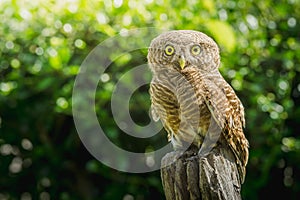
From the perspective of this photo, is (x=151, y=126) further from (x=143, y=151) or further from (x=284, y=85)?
(x=284, y=85)

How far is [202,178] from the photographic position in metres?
2.55

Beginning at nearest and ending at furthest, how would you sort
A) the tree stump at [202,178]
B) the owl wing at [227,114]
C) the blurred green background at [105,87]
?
the tree stump at [202,178], the owl wing at [227,114], the blurred green background at [105,87]

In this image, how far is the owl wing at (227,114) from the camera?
2.76 metres

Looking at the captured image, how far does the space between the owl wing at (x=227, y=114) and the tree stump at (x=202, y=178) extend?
0.39 ft

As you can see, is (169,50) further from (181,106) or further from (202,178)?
(202,178)

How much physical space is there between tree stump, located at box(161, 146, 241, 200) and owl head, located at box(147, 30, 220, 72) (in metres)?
0.41

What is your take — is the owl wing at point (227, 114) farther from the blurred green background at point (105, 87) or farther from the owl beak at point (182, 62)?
the blurred green background at point (105, 87)

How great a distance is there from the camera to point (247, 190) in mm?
4812

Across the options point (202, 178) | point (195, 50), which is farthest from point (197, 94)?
point (202, 178)

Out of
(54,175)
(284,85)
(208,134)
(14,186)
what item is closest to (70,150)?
(54,175)

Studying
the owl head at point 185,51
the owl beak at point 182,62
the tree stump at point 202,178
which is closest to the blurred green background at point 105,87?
the owl head at point 185,51

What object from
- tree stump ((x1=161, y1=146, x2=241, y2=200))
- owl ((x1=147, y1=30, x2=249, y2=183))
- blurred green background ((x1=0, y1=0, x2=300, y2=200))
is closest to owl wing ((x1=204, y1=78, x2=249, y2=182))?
owl ((x1=147, y1=30, x2=249, y2=183))

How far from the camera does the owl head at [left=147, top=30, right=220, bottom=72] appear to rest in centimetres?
279

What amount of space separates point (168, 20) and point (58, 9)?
75 cm
